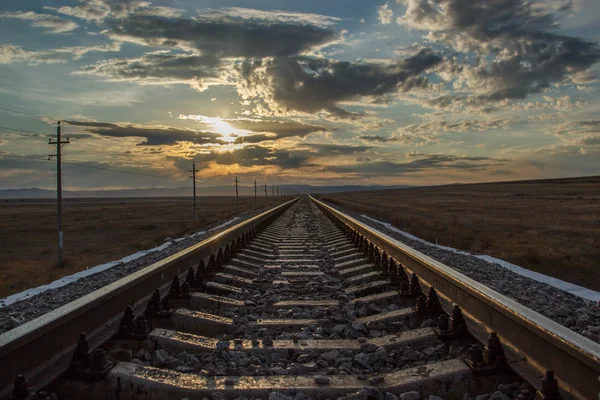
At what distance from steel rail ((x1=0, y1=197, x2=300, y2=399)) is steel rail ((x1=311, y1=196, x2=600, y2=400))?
8.23 feet

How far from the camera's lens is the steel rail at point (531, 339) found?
212 cm

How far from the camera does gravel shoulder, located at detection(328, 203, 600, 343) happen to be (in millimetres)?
4449

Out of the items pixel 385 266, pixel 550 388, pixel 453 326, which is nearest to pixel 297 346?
pixel 453 326

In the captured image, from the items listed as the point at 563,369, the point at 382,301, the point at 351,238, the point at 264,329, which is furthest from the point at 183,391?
the point at 351,238

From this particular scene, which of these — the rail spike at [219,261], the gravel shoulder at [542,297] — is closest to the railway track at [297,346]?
the rail spike at [219,261]

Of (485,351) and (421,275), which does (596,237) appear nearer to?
(421,275)

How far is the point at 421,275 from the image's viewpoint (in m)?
4.81

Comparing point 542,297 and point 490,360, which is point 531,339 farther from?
point 542,297

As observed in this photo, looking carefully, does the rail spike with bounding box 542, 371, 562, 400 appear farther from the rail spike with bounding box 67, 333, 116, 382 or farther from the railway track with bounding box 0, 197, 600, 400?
the rail spike with bounding box 67, 333, 116, 382

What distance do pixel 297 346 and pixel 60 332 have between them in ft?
5.13

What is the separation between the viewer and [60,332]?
2.79 metres

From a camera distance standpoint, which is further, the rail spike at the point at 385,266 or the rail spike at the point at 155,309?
the rail spike at the point at 385,266

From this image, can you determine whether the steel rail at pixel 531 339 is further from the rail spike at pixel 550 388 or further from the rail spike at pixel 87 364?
the rail spike at pixel 87 364

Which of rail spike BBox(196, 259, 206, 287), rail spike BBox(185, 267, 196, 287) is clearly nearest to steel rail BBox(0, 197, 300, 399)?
rail spike BBox(185, 267, 196, 287)
